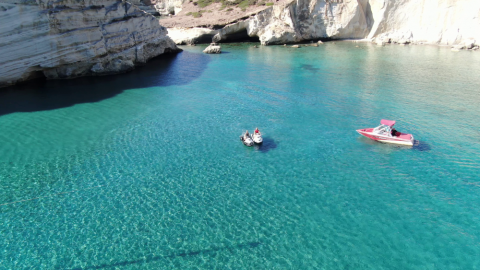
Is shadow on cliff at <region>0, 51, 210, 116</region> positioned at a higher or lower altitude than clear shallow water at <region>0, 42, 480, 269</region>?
higher

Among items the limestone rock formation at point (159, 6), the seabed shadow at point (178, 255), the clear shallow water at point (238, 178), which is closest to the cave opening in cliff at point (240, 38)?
the clear shallow water at point (238, 178)

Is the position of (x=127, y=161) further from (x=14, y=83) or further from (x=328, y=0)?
(x=328, y=0)

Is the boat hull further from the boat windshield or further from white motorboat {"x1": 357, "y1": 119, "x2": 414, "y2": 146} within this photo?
the boat windshield

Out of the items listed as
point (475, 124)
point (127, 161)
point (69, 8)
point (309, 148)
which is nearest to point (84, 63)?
point (69, 8)

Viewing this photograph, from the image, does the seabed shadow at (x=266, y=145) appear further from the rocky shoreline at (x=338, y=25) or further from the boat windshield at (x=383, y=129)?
the rocky shoreline at (x=338, y=25)

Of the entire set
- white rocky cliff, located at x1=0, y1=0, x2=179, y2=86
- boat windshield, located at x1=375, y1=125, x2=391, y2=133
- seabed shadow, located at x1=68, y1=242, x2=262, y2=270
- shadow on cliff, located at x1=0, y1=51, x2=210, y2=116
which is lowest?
seabed shadow, located at x1=68, y1=242, x2=262, y2=270

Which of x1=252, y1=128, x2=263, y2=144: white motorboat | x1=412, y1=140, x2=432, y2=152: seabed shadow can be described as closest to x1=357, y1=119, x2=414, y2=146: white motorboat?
x1=412, y1=140, x2=432, y2=152: seabed shadow

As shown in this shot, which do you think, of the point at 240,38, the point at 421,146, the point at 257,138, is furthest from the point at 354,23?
the point at 257,138

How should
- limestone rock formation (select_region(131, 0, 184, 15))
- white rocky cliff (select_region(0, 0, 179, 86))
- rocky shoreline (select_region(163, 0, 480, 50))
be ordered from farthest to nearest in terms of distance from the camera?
limestone rock formation (select_region(131, 0, 184, 15)) → rocky shoreline (select_region(163, 0, 480, 50)) → white rocky cliff (select_region(0, 0, 179, 86))
